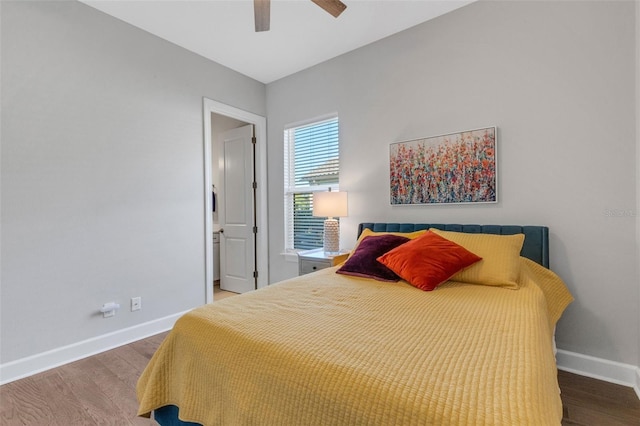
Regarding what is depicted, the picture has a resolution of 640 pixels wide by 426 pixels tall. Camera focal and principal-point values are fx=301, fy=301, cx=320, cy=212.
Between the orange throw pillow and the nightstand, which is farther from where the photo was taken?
the nightstand

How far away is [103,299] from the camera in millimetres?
2523

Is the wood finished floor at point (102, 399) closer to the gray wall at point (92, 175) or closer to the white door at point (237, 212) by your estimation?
the gray wall at point (92, 175)

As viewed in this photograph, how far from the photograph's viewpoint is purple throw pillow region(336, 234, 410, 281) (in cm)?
198

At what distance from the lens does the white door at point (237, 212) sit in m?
4.00

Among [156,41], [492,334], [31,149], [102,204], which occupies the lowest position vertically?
[492,334]

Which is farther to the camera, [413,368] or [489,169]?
[489,169]

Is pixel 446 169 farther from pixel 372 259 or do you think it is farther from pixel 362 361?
pixel 362 361

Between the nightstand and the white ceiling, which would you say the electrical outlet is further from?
the white ceiling

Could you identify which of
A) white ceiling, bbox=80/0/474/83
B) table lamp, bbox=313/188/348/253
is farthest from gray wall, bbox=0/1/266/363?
table lamp, bbox=313/188/348/253

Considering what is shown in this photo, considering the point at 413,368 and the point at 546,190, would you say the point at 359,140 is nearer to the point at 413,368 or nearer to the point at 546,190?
the point at 546,190

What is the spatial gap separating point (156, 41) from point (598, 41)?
3561 mm

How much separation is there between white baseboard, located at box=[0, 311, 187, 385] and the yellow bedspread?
139 cm

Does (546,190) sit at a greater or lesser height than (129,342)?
greater

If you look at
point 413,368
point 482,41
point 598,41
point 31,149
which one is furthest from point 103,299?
point 598,41
